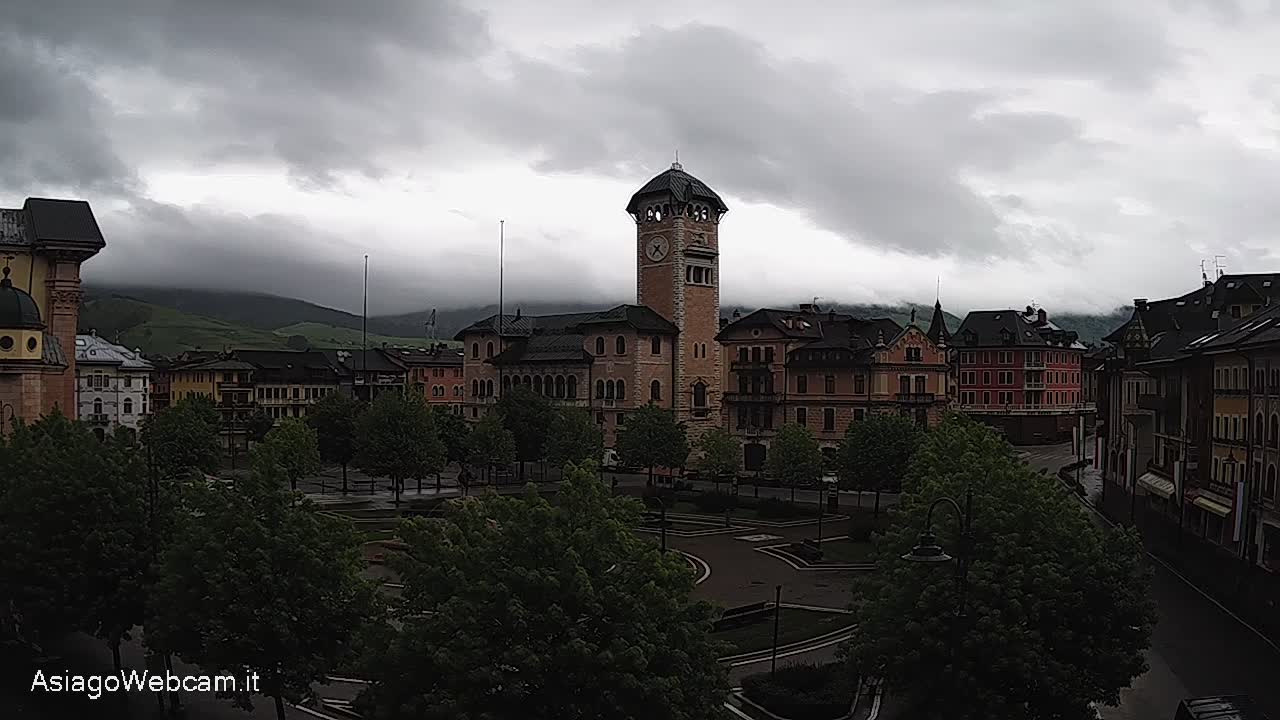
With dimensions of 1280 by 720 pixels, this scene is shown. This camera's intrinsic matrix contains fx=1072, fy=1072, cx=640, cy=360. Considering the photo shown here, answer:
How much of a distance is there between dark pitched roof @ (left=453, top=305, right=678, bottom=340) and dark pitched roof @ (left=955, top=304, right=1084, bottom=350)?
40294 millimetres

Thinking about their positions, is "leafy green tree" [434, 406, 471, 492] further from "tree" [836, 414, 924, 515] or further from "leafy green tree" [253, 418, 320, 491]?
"tree" [836, 414, 924, 515]

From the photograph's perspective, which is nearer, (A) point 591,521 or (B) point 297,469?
(A) point 591,521

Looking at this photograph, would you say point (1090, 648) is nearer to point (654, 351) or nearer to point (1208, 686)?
point (1208, 686)

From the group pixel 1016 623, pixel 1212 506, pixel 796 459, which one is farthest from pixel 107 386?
pixel 1016 623

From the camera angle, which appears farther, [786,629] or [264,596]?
[786,629]

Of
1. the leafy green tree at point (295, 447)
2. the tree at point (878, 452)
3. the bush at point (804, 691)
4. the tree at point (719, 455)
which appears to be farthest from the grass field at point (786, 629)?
the leafy green tree at point (295, 447)

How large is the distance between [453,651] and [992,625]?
12.4 meters

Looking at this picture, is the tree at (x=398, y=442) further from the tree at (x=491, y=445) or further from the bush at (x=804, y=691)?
the bush at (x=804, y=691)

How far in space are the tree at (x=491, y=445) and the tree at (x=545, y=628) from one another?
6425 cm

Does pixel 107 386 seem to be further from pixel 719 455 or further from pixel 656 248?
pixel 719 455

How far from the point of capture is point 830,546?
203 ft

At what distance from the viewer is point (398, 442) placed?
257ft

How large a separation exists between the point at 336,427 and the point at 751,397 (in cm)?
3972

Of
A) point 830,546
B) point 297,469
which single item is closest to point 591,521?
point 830,546
